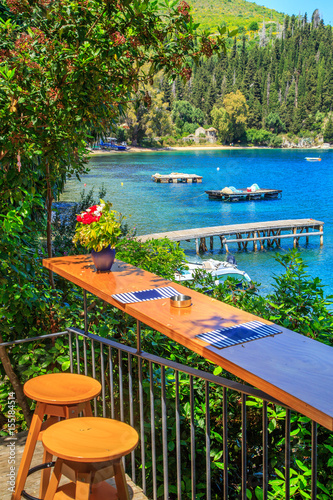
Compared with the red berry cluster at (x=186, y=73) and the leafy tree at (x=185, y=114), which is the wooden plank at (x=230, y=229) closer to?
the red berry cluster at (x=186, y=73)

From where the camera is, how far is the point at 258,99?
116125mm

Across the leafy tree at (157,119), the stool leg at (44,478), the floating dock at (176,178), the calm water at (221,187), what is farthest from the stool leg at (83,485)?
the leafy tree at (157,119)

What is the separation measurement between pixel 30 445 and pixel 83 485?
0.65 metres

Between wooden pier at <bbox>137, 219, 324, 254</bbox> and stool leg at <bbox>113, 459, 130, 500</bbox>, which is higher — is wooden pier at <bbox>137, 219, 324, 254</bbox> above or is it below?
below

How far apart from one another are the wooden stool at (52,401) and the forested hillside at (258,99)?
331 feet

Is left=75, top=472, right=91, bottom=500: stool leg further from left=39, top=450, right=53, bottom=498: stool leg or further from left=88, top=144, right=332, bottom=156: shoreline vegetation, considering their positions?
left=88, top=144, right=332, bottom=156: shoreline vegetation

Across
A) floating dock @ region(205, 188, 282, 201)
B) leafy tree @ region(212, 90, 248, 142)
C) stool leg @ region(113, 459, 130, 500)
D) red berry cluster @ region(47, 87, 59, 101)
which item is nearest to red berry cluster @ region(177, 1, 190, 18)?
red berry cluster @ region(47, 87, 59, 101)

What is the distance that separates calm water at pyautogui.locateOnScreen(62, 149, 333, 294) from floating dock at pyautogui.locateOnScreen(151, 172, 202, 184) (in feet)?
4.05

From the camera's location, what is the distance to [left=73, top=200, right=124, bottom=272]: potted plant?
2803mm

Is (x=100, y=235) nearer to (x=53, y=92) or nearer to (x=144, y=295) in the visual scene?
(x=144, y=295)

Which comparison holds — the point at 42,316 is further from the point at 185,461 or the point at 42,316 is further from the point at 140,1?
the point at 140,1

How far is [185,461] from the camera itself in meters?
2.70

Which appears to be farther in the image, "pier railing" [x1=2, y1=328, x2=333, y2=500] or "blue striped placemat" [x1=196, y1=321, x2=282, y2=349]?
"pier railing" [x1=2, y1=328, x2=333, y2=500]

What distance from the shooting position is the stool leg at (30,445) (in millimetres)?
2102
